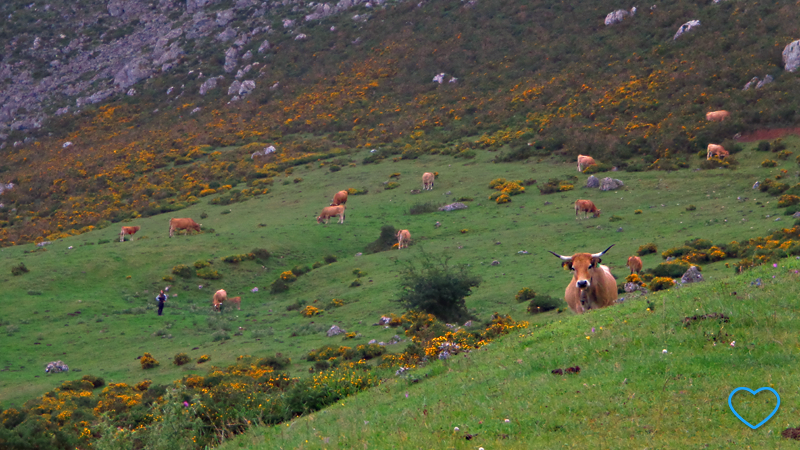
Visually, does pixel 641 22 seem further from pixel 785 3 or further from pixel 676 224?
pixel 676 224

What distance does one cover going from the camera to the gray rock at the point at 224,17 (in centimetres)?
10775

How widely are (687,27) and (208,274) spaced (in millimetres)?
55195

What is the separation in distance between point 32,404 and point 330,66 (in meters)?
74.2

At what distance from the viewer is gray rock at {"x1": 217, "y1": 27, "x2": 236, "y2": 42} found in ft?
338

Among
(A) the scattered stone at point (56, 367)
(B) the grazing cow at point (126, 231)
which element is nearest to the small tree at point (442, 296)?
(A) the scattered stone at point (56, 367)

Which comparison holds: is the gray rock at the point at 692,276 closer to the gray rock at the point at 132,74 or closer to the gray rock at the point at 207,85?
the gray rock at the point at 207,85

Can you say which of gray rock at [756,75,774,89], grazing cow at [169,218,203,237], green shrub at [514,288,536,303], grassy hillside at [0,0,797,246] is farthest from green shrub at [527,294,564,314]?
gray rock at [756,75,774,89]

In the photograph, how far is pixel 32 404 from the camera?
19141 millimetres

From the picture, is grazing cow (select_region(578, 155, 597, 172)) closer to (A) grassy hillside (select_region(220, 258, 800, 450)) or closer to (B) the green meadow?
(B) the green meadow

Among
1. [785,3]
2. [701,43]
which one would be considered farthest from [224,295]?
[785,3]

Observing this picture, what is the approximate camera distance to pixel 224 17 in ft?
356

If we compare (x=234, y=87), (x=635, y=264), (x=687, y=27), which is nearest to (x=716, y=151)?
(x=635, y=264)

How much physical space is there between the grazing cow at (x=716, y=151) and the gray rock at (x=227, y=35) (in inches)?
3170

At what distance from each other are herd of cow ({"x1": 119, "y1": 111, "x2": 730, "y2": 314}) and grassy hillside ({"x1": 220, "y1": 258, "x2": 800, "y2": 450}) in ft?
10.8
